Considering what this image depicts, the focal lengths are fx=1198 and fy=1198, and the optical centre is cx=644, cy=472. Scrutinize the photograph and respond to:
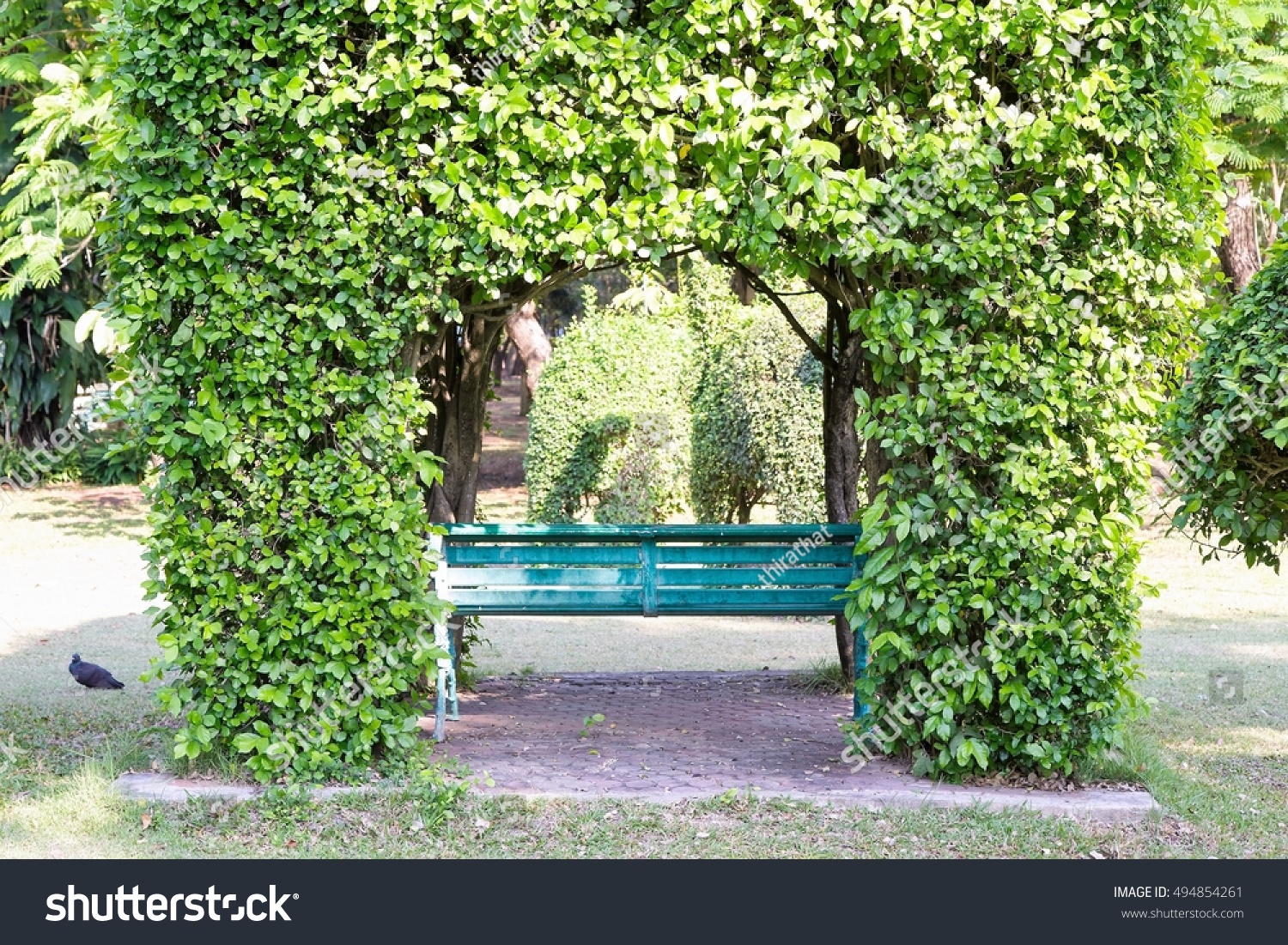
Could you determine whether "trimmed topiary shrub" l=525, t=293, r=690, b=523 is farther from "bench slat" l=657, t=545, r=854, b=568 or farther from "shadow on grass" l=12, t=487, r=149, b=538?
"bench slat" l=657, t=545, r=854, b=568

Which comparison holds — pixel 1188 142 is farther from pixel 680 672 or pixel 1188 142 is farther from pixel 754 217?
pixel 680 672

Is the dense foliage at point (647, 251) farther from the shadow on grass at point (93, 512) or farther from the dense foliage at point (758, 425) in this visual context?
the shadow on grass at point (93, 512)

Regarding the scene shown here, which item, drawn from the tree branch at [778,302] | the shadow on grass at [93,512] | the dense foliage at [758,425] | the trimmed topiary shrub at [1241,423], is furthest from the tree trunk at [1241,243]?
the shadow on grass at [93,512]

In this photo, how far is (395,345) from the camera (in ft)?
17.5

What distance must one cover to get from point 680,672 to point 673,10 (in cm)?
490

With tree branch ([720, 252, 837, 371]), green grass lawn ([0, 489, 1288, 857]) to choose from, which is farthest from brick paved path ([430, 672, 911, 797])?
tree branch ([720, 252, 837, 371])

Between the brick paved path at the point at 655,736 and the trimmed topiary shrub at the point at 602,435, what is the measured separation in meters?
5.73

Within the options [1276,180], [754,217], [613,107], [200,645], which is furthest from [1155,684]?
[1276,180]

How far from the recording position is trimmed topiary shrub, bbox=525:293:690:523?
1416 cm

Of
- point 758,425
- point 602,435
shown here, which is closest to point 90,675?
point 758,425

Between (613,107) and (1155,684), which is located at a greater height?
(613,107)

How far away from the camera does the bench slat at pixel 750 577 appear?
20.9 feet

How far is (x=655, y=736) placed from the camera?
6.56m

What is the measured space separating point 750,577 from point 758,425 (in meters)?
5.27
